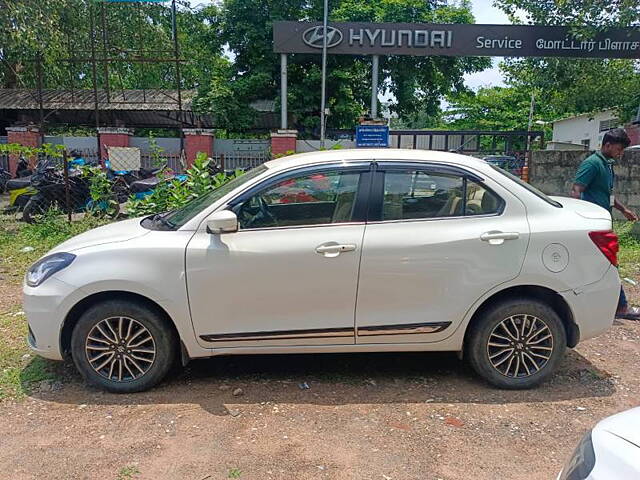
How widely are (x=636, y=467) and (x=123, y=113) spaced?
23.9 metres

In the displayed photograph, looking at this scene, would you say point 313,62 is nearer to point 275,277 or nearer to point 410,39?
point 410,39

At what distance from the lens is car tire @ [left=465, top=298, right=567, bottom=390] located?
11.9 ft

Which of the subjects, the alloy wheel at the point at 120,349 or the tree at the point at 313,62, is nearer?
the alloy wheel at the point at 120,349

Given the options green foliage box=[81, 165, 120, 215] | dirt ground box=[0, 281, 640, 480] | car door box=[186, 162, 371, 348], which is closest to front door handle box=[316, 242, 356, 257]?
car door box=[186, 162, 371, 348]

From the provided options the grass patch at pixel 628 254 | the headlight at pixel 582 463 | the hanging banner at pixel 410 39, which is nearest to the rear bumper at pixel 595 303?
the headlight at pixel 582 463

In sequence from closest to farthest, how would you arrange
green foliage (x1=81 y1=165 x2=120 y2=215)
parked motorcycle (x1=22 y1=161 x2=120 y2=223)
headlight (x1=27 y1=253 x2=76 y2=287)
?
1. headlight (x1=27 y1=253 x2=76 y2=287)
2. green foliage (x1=81 y1=165 x2=120 y2=215)
3. parked motorcycle (x1=22 y1=161 x2=120 y2=223)

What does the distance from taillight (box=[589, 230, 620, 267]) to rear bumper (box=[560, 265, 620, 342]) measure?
0.29 ft

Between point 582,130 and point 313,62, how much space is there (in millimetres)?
19977

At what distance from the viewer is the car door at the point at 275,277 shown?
11.4ft

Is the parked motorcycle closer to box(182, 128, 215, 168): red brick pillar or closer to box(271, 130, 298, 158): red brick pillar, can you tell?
box(182, 128, 215, 168): red brick pillar

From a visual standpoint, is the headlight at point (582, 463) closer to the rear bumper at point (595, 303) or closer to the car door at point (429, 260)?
the car door at point (429, 260)

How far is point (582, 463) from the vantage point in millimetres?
1788

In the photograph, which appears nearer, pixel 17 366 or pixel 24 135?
pixel 17 366

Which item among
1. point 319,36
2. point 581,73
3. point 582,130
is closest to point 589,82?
point 581,73
